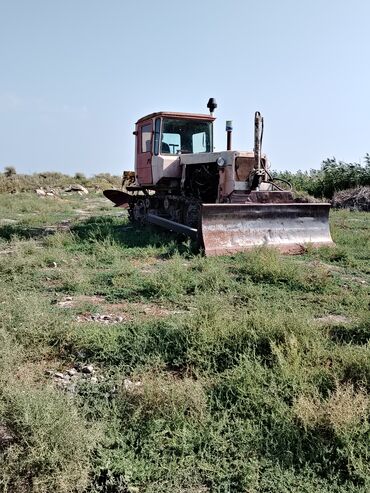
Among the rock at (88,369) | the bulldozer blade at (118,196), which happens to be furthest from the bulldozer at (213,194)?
the rock at (88,369)

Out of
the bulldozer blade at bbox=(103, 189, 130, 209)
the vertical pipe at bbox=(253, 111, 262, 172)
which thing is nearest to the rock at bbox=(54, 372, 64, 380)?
the vertical pipe at bbox=(253, 111, 262, 172)

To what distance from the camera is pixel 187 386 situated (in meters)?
3.21

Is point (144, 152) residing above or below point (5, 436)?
above

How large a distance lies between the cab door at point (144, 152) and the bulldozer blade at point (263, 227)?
3.49 meters

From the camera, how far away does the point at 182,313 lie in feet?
16.3

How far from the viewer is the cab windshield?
11.1 meters

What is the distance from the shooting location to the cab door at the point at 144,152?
37.4ft

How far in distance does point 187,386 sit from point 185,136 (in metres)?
8.92

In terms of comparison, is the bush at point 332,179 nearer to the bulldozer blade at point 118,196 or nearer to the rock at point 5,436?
→ the bulldozer blade at point 118,196

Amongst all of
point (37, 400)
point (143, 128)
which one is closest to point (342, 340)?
point (37, 400)

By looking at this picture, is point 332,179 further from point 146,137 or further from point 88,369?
point 88,369

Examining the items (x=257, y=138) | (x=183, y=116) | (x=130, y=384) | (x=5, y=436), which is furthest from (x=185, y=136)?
(x=5, y=436)

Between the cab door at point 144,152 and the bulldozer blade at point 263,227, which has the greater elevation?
the cab door at point 144,152

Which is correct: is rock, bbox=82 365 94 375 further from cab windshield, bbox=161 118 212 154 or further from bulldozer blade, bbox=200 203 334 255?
cab windshield, bbox=161 118 212 154
